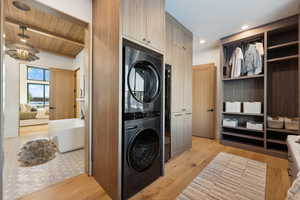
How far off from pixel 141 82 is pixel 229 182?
183 cm

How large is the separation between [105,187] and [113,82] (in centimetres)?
129

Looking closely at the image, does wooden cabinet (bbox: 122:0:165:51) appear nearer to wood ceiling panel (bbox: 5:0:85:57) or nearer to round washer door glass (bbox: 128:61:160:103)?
round washer door glass (bbox: 128:61:160:103)

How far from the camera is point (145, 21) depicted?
160 cm

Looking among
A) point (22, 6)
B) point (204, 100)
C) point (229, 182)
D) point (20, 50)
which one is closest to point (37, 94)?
point (20, 50)

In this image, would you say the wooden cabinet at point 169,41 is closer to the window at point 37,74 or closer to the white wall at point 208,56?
the white wall at point 208,56

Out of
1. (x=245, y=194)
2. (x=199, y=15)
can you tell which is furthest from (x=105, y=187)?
(x=199, y=15)

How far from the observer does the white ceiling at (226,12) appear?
2.14m

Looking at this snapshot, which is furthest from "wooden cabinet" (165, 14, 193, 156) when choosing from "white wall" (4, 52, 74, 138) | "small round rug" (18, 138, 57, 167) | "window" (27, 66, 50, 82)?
"window" (27, 66, 50, 82)

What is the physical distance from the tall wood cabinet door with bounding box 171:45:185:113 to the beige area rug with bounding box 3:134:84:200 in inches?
78.8

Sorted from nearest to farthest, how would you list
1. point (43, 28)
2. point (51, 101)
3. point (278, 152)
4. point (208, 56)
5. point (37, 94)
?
point (278, 152), point (43, 28), point (208, 56), point (51, 101), point (37, 94)

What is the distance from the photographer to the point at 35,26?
318cm

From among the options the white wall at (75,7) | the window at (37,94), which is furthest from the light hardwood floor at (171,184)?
the window at (37,94)

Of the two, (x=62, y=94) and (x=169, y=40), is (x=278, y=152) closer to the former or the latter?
(x=169, y=40)

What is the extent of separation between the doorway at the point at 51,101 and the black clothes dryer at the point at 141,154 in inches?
33.3
